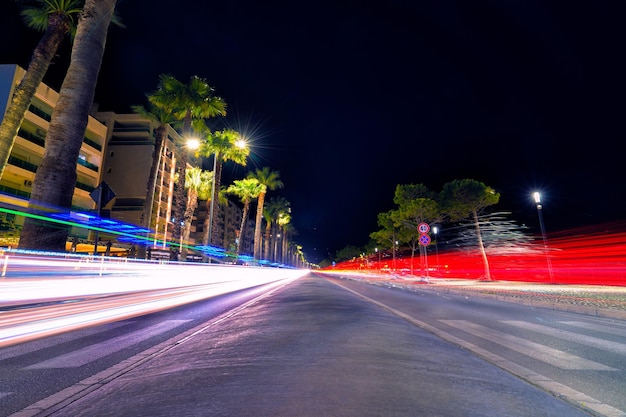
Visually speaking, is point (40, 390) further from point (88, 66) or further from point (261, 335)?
point (88, 66)

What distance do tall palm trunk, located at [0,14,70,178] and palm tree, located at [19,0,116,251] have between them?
4126 millimetres

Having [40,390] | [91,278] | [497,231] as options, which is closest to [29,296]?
[91,278]

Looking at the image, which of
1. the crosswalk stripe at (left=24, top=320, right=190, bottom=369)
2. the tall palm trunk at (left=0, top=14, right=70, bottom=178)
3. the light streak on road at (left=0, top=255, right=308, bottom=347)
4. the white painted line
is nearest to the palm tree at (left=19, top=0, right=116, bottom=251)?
the light streak on road at (left=0, top=255, right=308, bottom=347)

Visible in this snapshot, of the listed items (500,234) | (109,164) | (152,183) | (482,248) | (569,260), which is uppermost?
(109,164)

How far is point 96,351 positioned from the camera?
509 cm

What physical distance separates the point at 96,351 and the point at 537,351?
6824 mm

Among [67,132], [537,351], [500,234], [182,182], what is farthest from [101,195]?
[500,234]

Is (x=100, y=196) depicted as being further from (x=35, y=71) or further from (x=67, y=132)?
(x=35, y=71)

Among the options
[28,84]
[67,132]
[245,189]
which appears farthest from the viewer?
[245,189]

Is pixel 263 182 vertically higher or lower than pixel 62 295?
higher

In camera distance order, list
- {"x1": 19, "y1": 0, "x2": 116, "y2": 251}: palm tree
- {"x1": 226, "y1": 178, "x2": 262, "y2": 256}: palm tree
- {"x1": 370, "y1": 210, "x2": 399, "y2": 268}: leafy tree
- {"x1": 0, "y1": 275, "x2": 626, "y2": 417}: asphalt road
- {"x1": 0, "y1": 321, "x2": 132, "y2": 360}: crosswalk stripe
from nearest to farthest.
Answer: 1. {"x1": 0, "y1": 275, "x2": 626, "y2": 417}: asphalt road
2. {"x1": 0, "y1": 321, "x2": 132, "y2": 360}: crosswalk stripe
3. {"x1": 19, "y1": 0, "x2": 116, "y2": 251}: palm tree
4. {"x1": 226, "y1": 178, "x2": 262, "y2": 256}: palm tree
5. {"x1": 370, "y1": 210, "x2": 399, "y2": 268}: leafy tree

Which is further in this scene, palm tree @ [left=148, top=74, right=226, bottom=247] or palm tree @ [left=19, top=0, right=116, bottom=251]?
palm tree @ [left=148, top=74, right=226, bottom=247]

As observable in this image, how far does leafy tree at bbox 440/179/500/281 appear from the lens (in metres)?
36.8

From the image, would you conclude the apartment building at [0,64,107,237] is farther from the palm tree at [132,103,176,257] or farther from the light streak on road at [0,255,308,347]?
the light streak on road at [0,255,308,347]
